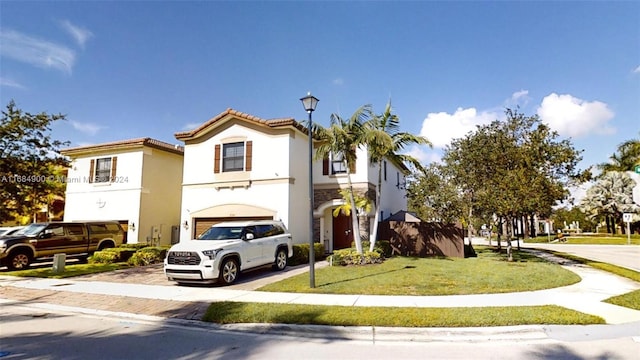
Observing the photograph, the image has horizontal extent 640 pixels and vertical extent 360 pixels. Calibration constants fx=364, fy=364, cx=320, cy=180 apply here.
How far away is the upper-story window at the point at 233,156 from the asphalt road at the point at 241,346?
447 inches

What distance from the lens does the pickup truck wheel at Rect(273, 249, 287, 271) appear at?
43.4ft

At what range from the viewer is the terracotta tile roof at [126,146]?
19.7 meters

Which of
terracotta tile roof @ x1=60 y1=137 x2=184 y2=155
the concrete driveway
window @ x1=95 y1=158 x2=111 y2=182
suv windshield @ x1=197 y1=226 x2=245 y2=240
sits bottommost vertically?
the concrete driveway

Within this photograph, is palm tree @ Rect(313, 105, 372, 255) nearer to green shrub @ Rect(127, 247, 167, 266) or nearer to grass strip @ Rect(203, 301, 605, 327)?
grass strip @ Rect(203, 301, 605, 327)

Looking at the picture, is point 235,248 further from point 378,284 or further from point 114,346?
point 114,346

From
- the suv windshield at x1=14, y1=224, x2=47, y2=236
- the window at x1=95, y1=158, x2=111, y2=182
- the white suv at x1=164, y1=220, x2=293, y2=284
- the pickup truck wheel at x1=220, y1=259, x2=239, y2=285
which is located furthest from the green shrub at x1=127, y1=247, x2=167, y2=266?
the window at x1=95, y1=158, x2=111, y2=182

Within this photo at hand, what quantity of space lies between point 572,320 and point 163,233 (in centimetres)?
1989

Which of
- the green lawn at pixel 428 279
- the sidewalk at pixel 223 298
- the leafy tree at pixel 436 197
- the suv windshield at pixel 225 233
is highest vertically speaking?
the leafy tree at pixel 436 197

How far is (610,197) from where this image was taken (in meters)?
42.8

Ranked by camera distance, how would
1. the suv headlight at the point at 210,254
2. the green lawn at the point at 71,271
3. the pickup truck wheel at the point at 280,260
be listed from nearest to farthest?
the suv headlight at the point at 210,254
the green lawn at the point at 71,271
the pickup truck wheel at the point at 280,260

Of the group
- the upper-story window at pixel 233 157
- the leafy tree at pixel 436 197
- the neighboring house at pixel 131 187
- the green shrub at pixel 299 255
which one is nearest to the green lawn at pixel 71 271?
the neighboring house at pixel 131 187

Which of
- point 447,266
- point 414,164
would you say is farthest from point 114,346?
point 414,164

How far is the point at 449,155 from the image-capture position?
738 inches

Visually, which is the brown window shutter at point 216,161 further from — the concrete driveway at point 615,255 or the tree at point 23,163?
the concrete driveway at point 615,255
